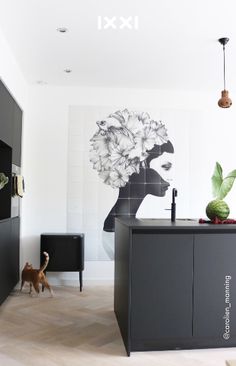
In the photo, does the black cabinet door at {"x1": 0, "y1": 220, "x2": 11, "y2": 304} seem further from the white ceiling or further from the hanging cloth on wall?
the white ceiling

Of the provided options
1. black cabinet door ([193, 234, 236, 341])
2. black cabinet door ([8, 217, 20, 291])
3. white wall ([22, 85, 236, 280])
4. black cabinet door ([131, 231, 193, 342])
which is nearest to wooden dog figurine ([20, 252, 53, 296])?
black cabinet door ([8, 217, 20, 291])

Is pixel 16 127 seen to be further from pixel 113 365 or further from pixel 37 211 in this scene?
pixel 113 365

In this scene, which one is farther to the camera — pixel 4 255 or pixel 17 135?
pixel 17 135

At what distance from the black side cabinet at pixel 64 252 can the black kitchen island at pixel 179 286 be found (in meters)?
2.01

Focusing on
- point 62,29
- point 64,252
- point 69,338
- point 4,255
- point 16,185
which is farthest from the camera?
point 64,252

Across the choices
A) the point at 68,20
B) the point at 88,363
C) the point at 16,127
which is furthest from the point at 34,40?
the point at 88,363

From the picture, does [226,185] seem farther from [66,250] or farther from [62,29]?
[66,250]

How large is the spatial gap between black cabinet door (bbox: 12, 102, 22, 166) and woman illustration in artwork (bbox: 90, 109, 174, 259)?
3.53 ft

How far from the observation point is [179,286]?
2.80m

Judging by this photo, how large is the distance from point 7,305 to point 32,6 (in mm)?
3057

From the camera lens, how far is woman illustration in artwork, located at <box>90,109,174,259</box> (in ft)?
17.5

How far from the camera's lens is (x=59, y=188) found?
5.26 m

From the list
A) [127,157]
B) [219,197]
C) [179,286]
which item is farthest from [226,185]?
[127,157]

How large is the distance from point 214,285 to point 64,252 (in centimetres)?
244
